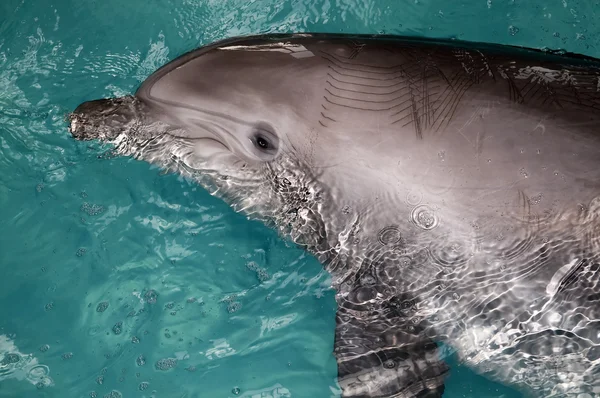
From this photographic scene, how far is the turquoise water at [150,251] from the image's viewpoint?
16.1 ft

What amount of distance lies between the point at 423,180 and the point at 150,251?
113 inches

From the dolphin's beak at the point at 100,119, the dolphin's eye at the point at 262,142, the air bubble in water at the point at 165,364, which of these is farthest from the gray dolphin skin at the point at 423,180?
the air bubble in water at the point at 165,364

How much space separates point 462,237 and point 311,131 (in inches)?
46.8

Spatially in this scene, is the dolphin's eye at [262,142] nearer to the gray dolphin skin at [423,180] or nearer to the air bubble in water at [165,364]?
the gray dolphin skin at [423,180]

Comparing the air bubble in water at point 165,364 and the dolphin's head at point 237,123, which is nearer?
the dolphin's head at point 237,123

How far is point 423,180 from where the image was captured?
3623 mm

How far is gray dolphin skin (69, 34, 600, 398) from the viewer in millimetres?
3516

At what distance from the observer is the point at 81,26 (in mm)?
7137

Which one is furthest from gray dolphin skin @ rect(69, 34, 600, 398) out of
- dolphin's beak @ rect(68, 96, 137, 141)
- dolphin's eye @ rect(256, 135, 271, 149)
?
dolphin's beak @ rect(68, 96, 137, 141)

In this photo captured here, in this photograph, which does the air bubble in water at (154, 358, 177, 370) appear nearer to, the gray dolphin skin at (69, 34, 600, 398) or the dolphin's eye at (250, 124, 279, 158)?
the gray dolphin skin at (69, 34, 600, 398)

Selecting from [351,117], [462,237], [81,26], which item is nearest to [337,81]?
[351,117]

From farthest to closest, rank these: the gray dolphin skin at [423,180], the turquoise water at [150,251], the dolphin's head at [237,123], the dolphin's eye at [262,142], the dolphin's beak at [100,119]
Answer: the turquoise water at [150,251] < the dolphin's beak at [100,119] < the dolphin's eye at [262,142] < the dolphin's head at [237,123] < the gray dolphin skin at [423,180]

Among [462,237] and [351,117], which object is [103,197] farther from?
[462,237]

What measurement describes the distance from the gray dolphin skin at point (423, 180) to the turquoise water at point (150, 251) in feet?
2.24
